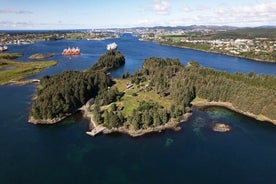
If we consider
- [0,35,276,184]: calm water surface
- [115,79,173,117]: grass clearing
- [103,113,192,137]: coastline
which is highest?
[115,79,173,117]: grass clearing

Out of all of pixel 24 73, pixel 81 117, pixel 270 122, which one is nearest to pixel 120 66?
pixel 24 73

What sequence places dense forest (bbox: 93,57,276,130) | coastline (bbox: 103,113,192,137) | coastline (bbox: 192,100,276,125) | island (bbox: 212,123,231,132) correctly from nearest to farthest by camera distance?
coastline (bbox: 103,113,192,137)
island (bbox: 212,123,231,132)
dense forest (bbox: 93,57,276,130)
coastline (bbox: 192,100,276,125)

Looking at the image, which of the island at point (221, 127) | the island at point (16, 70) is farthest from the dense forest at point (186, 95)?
the island at point (16, 70)

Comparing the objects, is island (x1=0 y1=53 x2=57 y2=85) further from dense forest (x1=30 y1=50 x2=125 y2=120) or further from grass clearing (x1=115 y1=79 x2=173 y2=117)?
grass clearing (x1=115 y1=79 x2=173 y2=117)

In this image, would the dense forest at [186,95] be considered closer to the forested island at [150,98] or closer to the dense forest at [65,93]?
the forested island at [150,98]

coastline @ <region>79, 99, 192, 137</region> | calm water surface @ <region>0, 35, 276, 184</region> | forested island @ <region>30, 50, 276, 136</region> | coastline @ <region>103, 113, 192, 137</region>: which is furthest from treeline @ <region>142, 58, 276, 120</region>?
coastline @ <region>79, 99, 192, 137</region>

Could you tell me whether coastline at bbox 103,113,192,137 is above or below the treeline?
below
